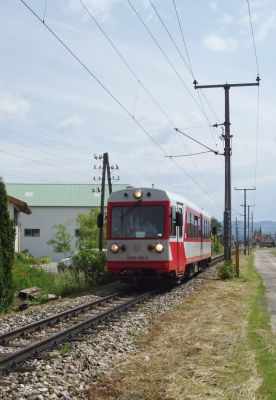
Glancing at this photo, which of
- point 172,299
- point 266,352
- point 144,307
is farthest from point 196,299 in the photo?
point 266,352

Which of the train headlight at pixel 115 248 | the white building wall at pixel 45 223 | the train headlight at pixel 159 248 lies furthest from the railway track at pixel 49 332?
the white building wall at pixel 45 223

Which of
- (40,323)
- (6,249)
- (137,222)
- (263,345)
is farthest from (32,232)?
(263,345)

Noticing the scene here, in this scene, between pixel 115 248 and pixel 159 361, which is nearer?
pixel 159 361

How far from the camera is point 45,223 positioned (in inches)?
2574

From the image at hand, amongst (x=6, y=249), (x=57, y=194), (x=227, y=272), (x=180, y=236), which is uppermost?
(x=57, y=194)

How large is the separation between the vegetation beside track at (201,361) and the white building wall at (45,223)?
52.3 m

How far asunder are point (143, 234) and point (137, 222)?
0.43m

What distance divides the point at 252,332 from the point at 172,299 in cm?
589

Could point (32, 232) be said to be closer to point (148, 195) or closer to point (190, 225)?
point (190, 225)

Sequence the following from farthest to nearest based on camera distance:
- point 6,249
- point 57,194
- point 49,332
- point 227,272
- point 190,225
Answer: point 57,194, point 227,272, point 190,225, point 6,249, point 49,332

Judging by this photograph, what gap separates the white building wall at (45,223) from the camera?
6391 cm

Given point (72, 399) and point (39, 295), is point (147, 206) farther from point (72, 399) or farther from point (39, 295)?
point (72, 399)

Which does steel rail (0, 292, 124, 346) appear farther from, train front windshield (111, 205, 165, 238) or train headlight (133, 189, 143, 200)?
train headlight (133, 189, 143, 200)

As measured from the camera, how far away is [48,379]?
6.62 m
